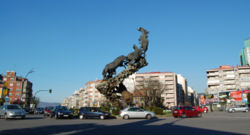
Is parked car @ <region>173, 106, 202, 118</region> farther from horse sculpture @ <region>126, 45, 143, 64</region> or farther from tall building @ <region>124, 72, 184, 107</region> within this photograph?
tall building @ <region>124, 72, 184, 107</region>

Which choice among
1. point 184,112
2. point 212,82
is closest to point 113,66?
point 184,112

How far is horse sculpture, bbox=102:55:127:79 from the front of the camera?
94.7 ft

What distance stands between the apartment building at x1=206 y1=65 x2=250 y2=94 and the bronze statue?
67.5 m

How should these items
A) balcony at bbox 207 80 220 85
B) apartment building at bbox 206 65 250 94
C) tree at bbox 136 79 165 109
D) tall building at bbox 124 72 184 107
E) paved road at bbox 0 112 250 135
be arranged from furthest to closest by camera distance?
tall building at bbox 124 72 184 107, balcony at bbox 207 80 220 85, apartment building at bbox 206 65 250 94, tree at bbox 136 79 165 109, paved road at bbox 0 112 250 135

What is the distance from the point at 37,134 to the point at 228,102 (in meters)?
75.9

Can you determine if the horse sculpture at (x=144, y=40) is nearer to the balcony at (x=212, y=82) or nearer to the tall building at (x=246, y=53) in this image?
the balcony at (x=212, y=82)

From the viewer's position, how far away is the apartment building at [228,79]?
84375mm

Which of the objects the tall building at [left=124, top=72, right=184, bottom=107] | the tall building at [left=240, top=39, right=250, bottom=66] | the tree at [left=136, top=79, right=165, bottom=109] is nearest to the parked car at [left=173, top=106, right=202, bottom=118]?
the tree at [left=136, top=79, right=165, bottom=109]

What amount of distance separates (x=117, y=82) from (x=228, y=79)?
235 ft

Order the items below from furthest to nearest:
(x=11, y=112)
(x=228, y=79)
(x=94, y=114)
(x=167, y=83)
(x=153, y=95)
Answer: (x=167, y=83) → (x=228, y=79) → (x=153, y=95) → (x=94, y=114) → (x=11, y=112)

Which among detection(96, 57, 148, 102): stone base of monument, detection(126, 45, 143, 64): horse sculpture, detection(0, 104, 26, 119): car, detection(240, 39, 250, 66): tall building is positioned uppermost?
detection(240, 39, 250, 66): tall building

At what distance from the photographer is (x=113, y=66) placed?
28.9 metres

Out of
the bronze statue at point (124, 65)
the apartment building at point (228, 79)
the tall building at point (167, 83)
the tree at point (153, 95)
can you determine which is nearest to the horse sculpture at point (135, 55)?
the bronze statue at point (124, 65)

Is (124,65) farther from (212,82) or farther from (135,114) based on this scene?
(212,82)
